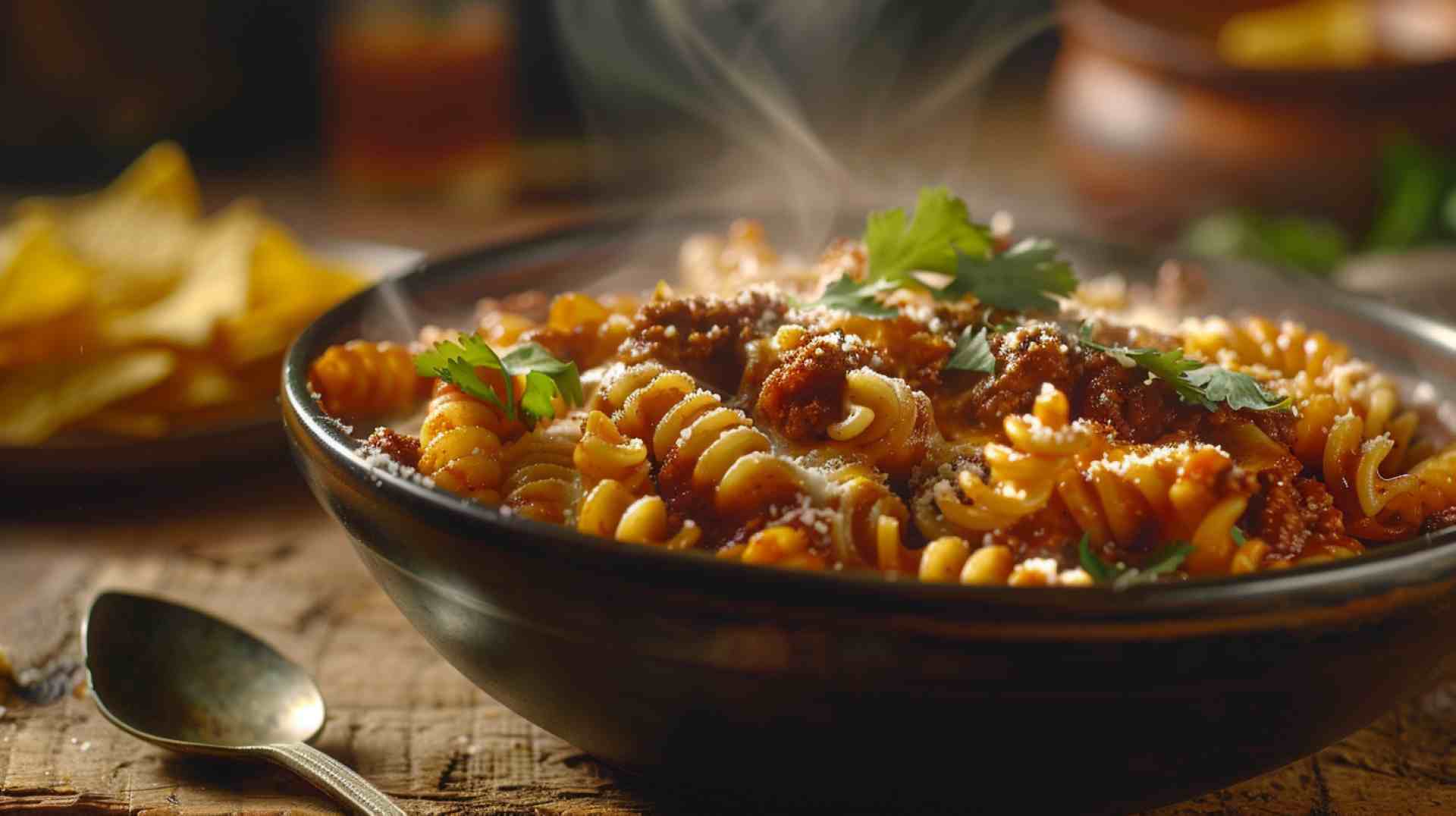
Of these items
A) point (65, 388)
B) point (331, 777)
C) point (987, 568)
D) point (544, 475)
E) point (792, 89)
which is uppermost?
point (987, 568)

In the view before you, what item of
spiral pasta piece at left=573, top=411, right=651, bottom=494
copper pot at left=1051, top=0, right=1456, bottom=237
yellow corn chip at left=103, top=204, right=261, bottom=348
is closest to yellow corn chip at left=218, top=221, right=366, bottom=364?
yellow corn chip at left=103, top=204, right=261, bottom=348

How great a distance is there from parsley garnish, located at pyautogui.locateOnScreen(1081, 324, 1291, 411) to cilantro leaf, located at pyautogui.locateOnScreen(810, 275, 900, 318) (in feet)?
1.08

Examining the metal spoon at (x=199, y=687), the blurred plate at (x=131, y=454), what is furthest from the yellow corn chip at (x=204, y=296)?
the metal spoon at (x=199, y=687)

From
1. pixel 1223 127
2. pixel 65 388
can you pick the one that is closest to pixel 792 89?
pixel 1223 127

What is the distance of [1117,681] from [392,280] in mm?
1631

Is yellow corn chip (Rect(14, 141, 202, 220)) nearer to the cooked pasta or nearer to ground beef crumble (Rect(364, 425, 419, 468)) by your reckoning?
the cooked pasta

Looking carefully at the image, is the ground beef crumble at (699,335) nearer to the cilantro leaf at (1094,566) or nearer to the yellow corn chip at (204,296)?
the cilantro leaf at (1094,566)

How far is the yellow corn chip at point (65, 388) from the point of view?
3254mm

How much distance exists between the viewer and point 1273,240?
4.85 m

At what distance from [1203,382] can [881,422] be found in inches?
19.4

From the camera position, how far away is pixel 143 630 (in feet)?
7.98

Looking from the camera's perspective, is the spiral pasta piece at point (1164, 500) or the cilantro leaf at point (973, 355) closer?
the spiral pasta piece at point (1164, 500)

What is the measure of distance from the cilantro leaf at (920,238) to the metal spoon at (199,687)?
112cm

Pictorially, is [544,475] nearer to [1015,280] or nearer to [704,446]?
[704,446]
